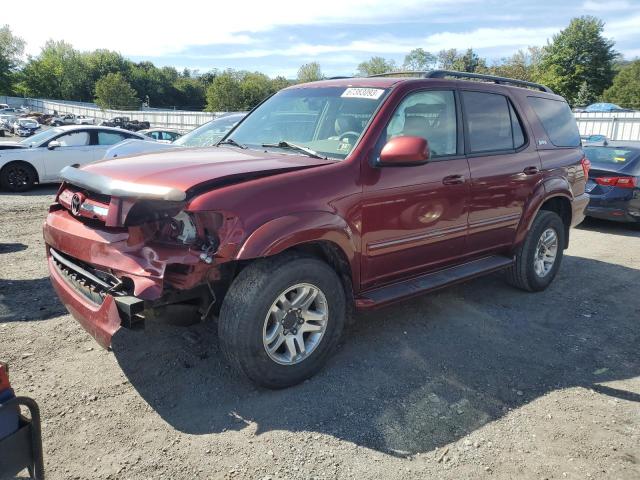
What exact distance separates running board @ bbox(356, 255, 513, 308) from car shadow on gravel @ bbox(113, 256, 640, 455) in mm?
463

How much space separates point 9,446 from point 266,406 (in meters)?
1.52

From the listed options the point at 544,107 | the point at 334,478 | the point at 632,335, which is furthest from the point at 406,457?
the point at 544,107

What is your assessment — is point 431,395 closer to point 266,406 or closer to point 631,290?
point 266,406

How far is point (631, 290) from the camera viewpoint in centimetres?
565

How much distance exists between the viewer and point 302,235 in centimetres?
315

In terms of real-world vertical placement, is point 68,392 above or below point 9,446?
below

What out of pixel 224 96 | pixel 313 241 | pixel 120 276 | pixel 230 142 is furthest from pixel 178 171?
pixel 224 96

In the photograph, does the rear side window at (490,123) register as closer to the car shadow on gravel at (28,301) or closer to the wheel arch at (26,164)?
the car shadow on gravel at (28,301)

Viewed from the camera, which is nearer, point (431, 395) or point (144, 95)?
point (431, 395)

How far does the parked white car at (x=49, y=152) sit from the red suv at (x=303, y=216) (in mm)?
8873

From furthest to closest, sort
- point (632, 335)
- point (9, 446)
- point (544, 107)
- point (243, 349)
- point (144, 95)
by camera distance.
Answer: point (144, 95)
point (544, 107)
point (632, 335)
point (243, 349)
point (9, 446)

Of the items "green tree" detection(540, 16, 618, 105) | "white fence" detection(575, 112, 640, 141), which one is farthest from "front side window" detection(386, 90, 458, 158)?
"green tree" detection(540, 16, 618, 105)

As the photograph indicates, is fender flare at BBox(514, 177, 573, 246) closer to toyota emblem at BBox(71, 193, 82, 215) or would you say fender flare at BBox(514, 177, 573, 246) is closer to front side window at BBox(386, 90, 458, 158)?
front side window at BBox(386, 90, 458, 158)

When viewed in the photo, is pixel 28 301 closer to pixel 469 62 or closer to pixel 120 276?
pixel 120 276
